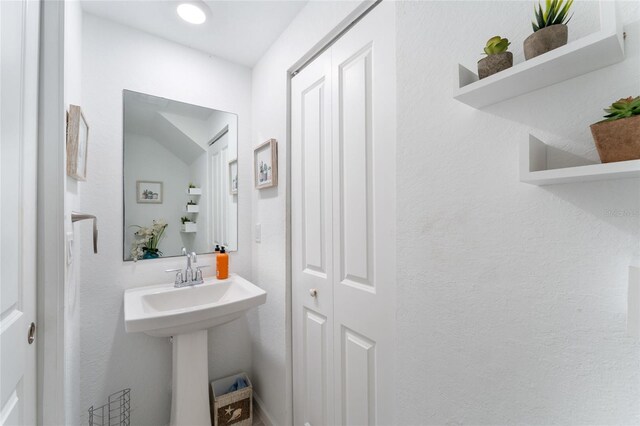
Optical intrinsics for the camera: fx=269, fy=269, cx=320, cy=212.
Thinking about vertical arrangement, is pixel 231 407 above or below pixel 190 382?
below

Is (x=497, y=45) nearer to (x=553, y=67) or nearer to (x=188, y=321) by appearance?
(x=553, y=67)

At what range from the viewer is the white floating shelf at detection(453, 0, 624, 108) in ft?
1.46

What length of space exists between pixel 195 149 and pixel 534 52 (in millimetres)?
1742

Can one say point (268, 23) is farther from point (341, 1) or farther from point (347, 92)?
point (347, 92)

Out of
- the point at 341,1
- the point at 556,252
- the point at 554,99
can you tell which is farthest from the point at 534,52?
the point at 341,1

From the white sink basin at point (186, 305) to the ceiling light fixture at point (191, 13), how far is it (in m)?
1.48

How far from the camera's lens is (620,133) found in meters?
0.43

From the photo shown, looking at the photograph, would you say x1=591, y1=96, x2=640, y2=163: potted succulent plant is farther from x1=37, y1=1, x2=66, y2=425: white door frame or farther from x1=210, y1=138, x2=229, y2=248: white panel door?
x1=210, y1=138, x2=229, y2=248: white panel door

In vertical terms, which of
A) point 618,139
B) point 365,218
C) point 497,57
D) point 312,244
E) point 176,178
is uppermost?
point 497,57

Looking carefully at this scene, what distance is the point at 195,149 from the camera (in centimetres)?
175

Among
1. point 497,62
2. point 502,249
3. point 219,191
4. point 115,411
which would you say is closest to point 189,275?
point 219,191

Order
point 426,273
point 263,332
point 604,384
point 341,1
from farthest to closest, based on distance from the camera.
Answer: point 263,332
point 341,1
point 426,273
point 604,384

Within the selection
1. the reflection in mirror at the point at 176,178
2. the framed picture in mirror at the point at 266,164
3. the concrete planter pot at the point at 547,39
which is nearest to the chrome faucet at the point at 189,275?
the reflection in mirror at the point at 176,178

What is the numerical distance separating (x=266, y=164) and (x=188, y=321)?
0.95 meters
